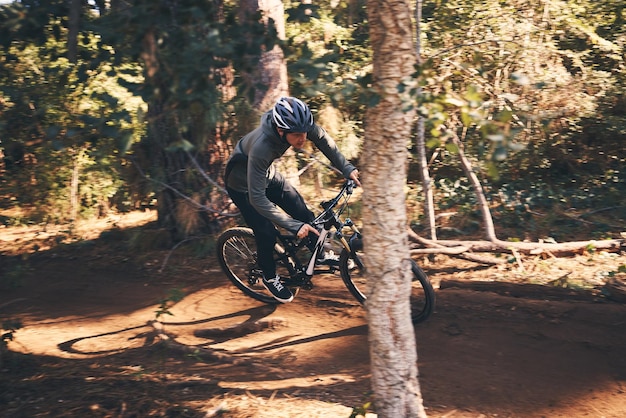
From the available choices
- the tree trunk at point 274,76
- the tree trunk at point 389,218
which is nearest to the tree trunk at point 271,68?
the tree trunk at point 274,76

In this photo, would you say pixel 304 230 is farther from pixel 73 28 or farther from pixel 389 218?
pixel 73 28

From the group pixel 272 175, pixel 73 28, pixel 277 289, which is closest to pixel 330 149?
pixel 272 175

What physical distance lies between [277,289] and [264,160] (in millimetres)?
1675

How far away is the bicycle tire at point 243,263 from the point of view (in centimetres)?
659

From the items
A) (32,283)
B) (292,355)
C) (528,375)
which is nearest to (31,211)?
(32,283)

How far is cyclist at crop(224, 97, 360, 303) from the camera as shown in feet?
16.8

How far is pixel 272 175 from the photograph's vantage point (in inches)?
232

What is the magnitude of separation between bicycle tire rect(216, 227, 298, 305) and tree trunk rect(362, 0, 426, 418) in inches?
109

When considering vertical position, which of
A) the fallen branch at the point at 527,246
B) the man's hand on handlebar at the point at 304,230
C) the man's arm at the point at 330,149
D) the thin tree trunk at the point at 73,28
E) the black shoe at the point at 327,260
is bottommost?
the fallen branch at the point at 527,246

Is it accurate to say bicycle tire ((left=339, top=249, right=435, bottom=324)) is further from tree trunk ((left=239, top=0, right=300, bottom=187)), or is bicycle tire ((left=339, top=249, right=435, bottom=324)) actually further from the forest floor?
tree trunk ((left=239, top=0, right=300, bottom=187))

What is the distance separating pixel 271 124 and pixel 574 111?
6.03 m

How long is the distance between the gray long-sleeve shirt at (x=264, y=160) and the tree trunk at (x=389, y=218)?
5.93 feet

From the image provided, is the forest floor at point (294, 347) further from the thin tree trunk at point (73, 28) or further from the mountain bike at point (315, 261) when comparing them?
the thin tree trunk at point (73, 28)

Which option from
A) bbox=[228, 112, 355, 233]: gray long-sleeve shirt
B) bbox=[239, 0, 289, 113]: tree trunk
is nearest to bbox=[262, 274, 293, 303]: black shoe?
bbox=[228, 112, 355, 233]: gray long-sleeve shirt
